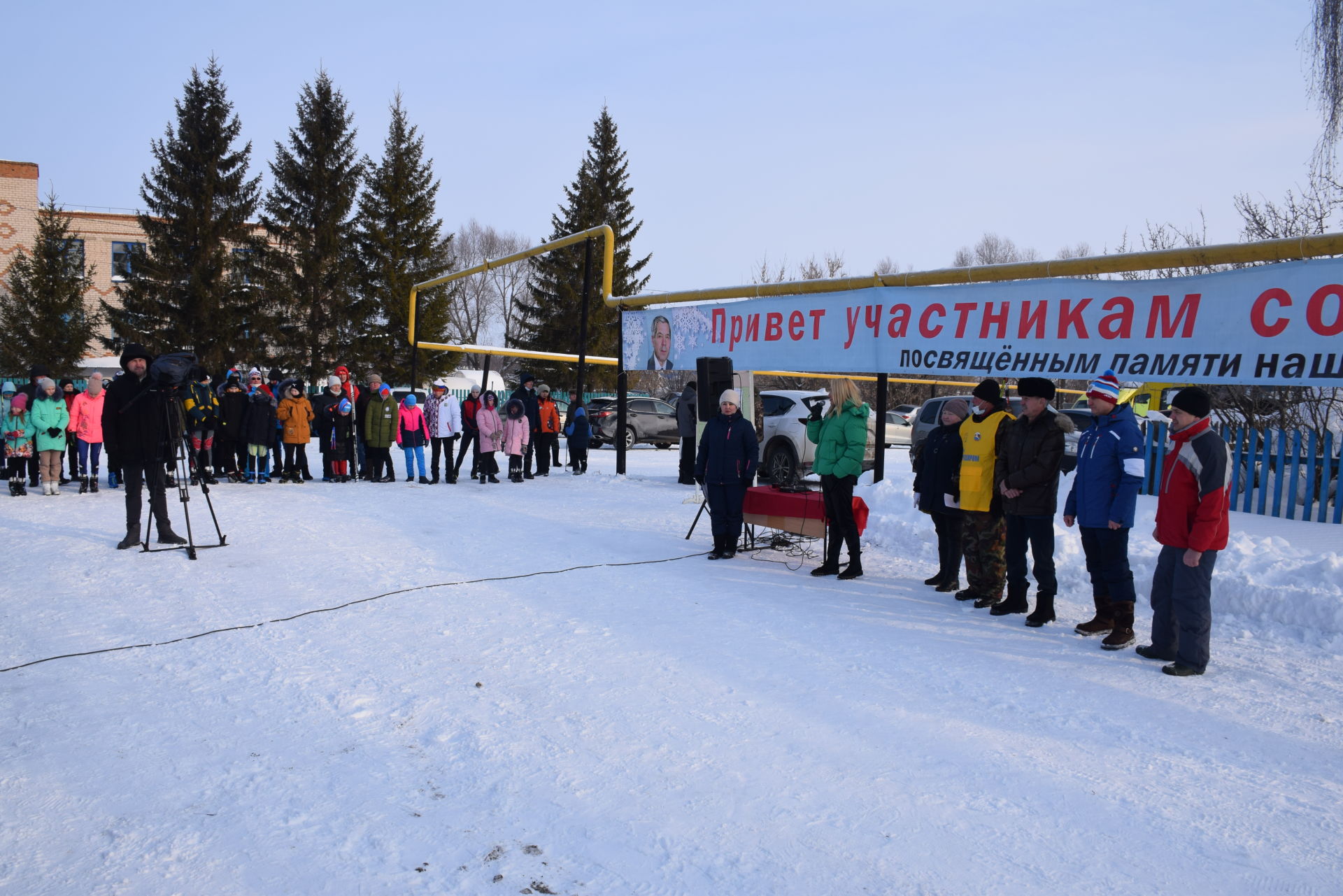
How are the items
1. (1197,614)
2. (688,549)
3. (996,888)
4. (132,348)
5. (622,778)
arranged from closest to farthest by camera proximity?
(996,888), (622,778), (1197,614), (132,348), (688,549)

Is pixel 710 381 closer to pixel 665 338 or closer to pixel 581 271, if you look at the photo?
pixel 665 338

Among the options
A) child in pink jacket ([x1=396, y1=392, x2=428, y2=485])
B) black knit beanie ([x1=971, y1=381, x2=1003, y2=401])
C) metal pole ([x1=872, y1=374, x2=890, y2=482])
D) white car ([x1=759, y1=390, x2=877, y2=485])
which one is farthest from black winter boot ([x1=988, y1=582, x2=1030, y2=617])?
child in pink jacket ([x1=396, y1=392, x2=428, y2=485])

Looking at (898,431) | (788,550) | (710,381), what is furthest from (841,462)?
(898,431)

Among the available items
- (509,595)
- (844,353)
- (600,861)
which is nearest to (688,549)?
(509,595)

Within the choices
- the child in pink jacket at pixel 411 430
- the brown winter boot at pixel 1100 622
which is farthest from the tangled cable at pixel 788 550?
the child in pink jacket at pixel 411 430

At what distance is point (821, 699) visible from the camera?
Answer: 4.69 m

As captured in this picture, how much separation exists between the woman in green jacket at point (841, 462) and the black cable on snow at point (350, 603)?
1516mm

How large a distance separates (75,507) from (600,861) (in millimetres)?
10703

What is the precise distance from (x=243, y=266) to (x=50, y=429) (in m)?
22.9

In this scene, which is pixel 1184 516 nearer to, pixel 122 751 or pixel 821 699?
pixel 821 699

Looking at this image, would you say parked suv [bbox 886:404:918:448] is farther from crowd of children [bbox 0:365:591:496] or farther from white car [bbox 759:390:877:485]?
crowd of children [bbox 0:365:591:496]

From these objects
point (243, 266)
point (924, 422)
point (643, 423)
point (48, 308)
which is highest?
point (243, 266)

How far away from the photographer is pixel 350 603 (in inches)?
255

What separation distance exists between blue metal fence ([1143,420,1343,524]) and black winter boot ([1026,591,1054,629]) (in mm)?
5642
